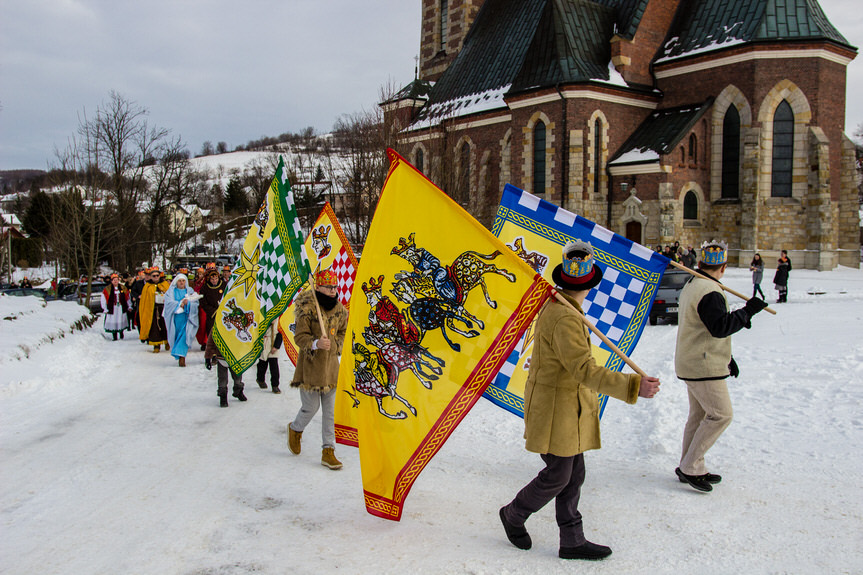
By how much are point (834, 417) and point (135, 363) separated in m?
12.4

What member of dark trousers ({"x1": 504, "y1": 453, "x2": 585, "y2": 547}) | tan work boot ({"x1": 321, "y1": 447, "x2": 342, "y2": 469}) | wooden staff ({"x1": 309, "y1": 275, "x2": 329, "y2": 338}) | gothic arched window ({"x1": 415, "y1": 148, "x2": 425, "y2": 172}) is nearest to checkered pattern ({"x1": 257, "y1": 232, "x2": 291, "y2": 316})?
wooden staff ({"x1": 309, "y1": 275, "x2": 329, "y2": 338})

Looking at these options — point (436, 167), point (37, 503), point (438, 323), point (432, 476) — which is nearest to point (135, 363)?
point (37, 503)

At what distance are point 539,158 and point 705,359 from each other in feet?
97.7

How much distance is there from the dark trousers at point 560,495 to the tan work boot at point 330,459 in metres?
2.40

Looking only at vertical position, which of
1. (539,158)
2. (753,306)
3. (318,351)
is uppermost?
(539,158)

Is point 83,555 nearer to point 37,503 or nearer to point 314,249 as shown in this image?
point 37,503

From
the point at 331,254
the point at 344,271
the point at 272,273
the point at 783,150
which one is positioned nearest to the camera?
the point at 272,273

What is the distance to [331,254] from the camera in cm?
948

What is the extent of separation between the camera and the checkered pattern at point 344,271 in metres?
9.22

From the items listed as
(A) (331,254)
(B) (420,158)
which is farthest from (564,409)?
(B) (420,158)

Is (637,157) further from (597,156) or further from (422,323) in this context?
(422,323)

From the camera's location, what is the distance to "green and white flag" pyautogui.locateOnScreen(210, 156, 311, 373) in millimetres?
7215

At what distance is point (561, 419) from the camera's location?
4219 millimetres

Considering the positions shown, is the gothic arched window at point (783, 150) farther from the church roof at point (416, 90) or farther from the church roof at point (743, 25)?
the church roof at point (416, 90)
